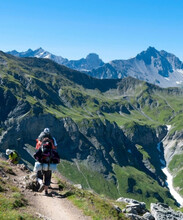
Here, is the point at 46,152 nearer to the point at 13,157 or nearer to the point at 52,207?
the point at 52,207

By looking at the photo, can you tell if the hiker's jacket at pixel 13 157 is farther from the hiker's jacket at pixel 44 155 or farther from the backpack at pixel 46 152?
the backpack at pixel 46 152

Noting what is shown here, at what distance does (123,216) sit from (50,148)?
9626 millimetres

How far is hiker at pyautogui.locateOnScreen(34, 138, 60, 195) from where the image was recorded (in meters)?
23.8

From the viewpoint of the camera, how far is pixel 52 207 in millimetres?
21594

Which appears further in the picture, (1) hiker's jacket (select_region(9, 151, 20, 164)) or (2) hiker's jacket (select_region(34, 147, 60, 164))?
(1) hiker's jacket (select_region(9, 151, 20, 164))

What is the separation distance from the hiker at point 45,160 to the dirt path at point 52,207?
96 centimetres

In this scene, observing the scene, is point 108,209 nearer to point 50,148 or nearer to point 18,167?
point 50,148

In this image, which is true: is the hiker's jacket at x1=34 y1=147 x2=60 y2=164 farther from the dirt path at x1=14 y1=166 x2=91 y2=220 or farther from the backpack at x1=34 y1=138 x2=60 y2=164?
the dirt path at x1=14 y1=166 x2=91 y2=220

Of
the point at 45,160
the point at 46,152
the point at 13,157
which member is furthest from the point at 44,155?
the point at 13,157

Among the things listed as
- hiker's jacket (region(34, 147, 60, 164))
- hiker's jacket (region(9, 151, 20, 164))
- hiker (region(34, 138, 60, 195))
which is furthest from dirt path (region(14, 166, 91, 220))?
hiker's jacket (region(9, 151, 20, 164))

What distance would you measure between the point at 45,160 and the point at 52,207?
4.32 metres

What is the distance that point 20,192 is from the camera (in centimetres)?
2333

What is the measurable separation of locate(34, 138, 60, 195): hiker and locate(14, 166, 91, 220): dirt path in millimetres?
964

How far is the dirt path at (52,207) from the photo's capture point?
20.4 meters
